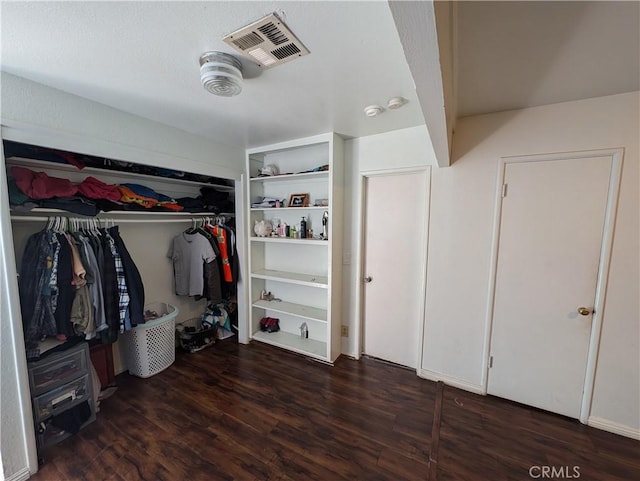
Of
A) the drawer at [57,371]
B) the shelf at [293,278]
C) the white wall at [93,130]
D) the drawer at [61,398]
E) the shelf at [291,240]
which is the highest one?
the white wall at [93,130]

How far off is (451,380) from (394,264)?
1.17 meters

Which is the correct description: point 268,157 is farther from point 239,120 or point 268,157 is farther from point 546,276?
point 546,276

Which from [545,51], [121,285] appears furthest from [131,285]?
[545,51]

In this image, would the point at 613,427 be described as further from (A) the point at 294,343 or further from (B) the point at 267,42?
(B) the point at 267,42

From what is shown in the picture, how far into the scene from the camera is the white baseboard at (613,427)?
1.69 m

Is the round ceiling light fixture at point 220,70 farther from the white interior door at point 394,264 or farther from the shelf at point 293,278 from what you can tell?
the shelf at point 293,278

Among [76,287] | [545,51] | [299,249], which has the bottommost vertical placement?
[76,287]

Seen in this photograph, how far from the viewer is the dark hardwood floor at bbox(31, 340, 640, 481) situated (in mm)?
1508

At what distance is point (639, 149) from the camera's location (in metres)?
1.59

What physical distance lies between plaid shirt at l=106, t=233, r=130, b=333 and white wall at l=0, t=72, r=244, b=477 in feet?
2.10

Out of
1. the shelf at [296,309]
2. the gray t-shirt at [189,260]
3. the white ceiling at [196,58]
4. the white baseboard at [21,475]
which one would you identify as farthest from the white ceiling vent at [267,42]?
the white baseboard at [21,475]

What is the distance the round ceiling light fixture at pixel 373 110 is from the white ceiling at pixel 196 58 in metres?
0.04

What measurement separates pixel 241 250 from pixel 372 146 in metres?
1.91

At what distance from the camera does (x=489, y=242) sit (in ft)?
6.66
